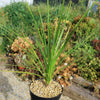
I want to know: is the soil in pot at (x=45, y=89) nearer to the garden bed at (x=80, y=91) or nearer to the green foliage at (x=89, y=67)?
the garden bed at (x=80, y=91)

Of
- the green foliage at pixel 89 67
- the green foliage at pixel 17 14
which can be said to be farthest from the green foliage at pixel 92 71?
the green foliage at pixel 17 14

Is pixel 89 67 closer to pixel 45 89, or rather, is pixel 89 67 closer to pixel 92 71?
pixel 92 71

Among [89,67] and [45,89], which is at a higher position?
[45,89]

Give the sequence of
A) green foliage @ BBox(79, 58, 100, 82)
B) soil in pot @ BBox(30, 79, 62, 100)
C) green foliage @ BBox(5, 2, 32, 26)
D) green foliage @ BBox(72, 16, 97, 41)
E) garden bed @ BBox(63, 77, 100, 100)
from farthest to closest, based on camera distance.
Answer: green foliage @ BBox(5, 2, 32, 26) → green foliage @ BBox(72, 16, 97, 41) → green foliage @ BBox(79, 58, 100, 82) → garden bed @ BBox(63, 77, 100, 100) → soil in pot @ BBox(30, 79, 62, 100)

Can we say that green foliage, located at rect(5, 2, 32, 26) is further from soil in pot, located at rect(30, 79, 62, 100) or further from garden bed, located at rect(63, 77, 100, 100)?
soil in pot, located at rect(30, 79, 62, 100)

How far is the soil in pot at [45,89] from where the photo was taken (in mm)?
1731

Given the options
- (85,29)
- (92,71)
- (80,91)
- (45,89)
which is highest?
(85,29)

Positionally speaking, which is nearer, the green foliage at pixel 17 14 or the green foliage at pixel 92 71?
the green foliage at pixel 92 71

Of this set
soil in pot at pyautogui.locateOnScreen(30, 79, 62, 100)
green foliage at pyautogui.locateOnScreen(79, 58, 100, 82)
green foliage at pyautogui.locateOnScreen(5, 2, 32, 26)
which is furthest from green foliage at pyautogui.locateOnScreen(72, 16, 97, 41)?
green foliage at pyautogui.locateOnScreen(5, 2, 32, 26)

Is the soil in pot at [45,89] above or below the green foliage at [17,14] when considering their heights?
below

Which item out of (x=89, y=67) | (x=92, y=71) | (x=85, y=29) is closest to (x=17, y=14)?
(x=85, y=29)

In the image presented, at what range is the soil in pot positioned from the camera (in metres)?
1.73

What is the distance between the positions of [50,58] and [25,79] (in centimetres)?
214

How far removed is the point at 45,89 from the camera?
180cm
